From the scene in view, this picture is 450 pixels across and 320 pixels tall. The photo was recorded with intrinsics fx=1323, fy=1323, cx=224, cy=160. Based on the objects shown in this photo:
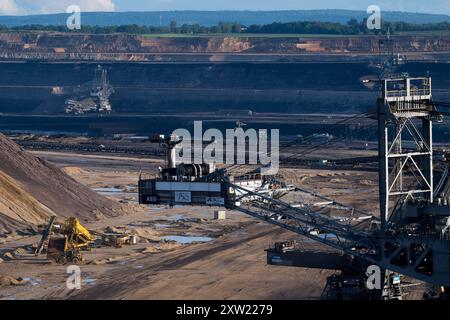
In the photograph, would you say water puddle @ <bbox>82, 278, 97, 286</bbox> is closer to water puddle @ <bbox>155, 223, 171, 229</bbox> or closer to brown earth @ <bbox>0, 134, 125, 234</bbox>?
brown earth @ <bbox>0, 134, 125, 234</bbox>

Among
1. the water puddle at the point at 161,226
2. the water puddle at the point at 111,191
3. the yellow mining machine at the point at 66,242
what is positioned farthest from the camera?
the water puddle at the point at 111,191

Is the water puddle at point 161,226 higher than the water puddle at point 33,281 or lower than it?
lower

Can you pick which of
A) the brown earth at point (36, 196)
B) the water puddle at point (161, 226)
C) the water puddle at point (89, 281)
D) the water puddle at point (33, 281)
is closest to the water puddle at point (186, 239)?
the water puddle at point (161, 226)

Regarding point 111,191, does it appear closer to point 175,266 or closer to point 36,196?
point 36,196

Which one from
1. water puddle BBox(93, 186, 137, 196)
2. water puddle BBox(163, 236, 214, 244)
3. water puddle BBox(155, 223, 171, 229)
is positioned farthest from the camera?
water puddle BBox(93, 186, 137, 196)

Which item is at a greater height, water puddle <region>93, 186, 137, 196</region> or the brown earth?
the brown earth

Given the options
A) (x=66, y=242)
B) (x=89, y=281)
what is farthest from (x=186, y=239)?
(x=89, y=281)

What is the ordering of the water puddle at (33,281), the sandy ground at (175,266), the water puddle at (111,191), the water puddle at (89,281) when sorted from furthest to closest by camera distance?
the water puddle at (111,191) → the water puddle at (33,281) → the water puddle at (89,281) → the sandy ground at (175,266)

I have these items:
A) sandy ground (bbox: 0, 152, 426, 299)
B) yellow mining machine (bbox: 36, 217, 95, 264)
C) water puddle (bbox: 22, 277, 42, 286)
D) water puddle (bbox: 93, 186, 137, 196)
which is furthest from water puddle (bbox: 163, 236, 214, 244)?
water puddle (bbox: 93, 186, 137, 196)

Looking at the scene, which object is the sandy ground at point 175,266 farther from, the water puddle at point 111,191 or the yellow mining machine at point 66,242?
the water puddle at point 111,191
